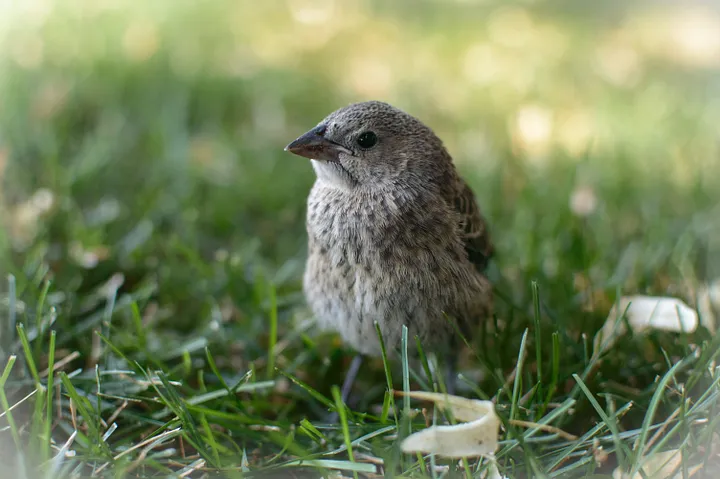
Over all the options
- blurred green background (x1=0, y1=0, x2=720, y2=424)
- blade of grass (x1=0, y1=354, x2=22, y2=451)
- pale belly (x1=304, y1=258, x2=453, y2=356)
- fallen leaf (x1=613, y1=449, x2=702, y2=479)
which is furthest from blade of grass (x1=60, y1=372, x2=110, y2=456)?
fallen leaf (x1=613, y1=449, x2=702, y2=479)

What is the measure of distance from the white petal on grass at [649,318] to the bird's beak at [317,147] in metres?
1.09

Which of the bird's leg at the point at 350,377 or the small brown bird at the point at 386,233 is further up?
the small brown bird at the point at 386,233

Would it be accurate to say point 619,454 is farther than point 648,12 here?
No

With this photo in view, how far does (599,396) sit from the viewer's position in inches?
85.7

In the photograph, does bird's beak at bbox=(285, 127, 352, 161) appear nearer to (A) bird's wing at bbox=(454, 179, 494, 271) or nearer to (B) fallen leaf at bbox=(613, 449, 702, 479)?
(A) bird's wing at bbox=(454, 179, 494, 271)

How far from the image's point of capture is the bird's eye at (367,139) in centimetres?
228

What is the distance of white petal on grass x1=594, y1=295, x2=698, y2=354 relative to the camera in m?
2.32

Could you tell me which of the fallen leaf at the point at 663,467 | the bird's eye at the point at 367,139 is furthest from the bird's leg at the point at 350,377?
the fallen leaf at the point at 663,467

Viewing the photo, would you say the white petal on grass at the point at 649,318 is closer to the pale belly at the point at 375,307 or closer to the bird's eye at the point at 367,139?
the pale belly at the point at 375,307

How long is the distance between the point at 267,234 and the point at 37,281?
46.3 inches

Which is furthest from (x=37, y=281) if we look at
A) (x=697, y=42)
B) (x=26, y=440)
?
(x=697, y=42)

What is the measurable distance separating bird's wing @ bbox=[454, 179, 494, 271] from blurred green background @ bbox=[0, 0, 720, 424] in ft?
0.92

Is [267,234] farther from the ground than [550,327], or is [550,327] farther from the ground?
[267,234]

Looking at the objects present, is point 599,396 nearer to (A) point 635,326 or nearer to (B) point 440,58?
(A) point 635,326
